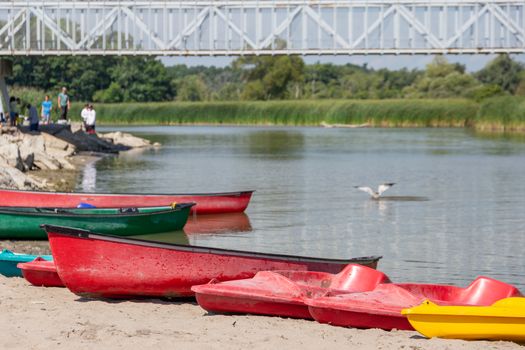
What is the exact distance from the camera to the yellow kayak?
1080 centimetres

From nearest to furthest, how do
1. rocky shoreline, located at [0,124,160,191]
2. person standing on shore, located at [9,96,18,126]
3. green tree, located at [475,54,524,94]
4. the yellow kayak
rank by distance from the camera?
the yellow kayak
rocky shoreline, located at [0,124,160,191]
person standing on shore, located at [9,96,18,126]
green tree, located at [475,54,524,94]

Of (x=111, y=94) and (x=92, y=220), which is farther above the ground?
(x=92, y=220)

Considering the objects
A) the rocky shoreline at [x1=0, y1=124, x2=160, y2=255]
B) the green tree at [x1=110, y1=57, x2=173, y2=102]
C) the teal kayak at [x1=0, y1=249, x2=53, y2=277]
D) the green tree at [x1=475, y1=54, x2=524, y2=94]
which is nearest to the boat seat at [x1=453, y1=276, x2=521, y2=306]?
the teal kayak at [x1=0, y1=249, x2=53, y2=277]

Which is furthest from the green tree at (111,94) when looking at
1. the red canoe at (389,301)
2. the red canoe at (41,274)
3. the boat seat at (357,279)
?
the red canoe at (389,301)

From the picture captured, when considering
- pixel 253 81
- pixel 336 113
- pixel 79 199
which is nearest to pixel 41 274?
pixel 79 199

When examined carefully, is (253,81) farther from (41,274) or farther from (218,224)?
(41,274)

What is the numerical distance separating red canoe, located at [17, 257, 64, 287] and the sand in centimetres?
79

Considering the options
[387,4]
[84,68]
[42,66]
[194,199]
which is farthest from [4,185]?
[84,68]

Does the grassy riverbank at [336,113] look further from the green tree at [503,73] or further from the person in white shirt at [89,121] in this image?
the green tree at [503,73]

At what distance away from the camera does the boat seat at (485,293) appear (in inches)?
464

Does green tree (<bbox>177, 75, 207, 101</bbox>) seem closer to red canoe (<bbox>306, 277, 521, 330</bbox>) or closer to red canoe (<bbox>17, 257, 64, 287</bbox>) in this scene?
red canoe (<bbox>17, 257, 64, 287</bbox>)

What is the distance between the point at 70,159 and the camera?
141ft

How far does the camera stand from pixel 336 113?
93688mm

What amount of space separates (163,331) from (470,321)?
2872 mm
